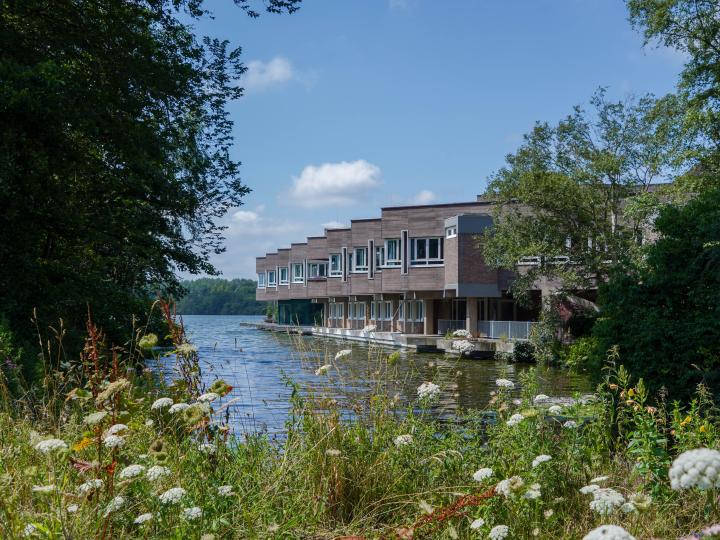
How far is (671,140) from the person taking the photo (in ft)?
82.7

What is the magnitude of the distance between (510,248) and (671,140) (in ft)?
25.5

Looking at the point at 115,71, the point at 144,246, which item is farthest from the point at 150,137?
the point at 144,246

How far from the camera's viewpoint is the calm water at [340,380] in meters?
6.02

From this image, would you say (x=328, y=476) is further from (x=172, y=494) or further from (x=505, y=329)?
(x=505, y=329)

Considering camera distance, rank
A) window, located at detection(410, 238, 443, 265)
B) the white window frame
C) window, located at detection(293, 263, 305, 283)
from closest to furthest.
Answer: the white window frame
window, located at detection(410, 238, 443, 265)
window, located at detection(293, 263, 305, 283)

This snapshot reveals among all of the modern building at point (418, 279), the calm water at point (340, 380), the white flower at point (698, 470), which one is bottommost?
the calm water at point (340, 380)

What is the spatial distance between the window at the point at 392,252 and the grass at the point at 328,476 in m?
41.6

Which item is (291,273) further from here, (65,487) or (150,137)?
(65,487)

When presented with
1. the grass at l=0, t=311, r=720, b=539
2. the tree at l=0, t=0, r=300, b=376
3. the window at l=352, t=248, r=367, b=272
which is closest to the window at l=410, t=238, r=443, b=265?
the window at l=352, t=248, r=367, b=272

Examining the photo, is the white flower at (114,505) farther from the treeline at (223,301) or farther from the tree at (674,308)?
the treeline at (223,301)

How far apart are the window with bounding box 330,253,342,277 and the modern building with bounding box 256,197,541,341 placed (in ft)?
0.29

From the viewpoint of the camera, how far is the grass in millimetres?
A: 3732

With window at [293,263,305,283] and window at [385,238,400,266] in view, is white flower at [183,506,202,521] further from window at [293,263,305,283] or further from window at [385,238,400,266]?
window at [293,263,305,283]

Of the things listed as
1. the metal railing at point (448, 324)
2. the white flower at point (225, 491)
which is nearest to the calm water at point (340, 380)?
the white flower at point (225, 491)
